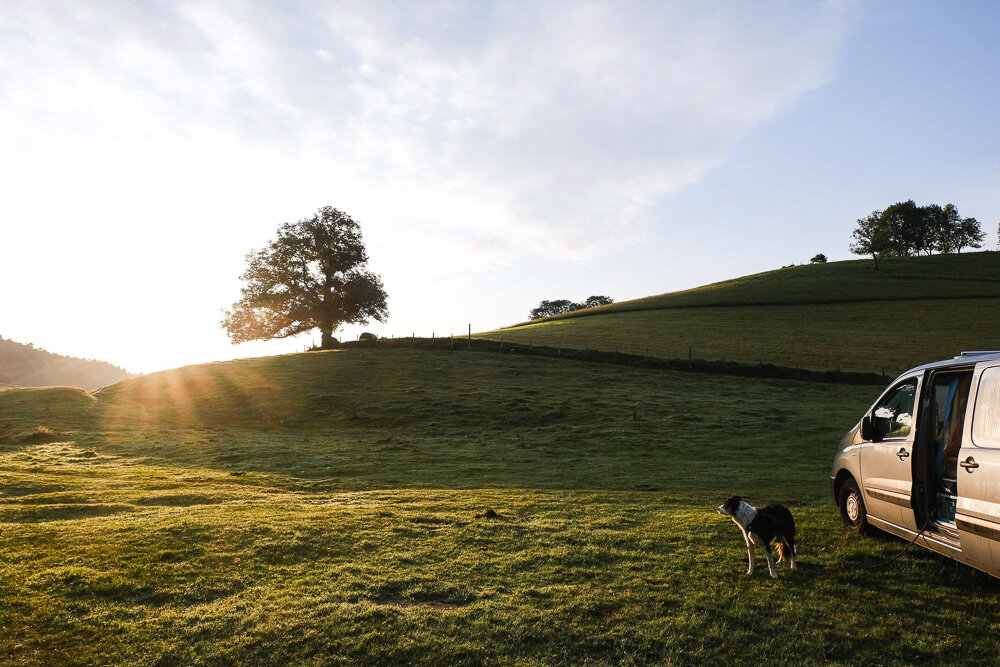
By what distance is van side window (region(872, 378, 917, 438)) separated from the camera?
9328mm

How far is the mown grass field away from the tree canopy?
36.1 metres

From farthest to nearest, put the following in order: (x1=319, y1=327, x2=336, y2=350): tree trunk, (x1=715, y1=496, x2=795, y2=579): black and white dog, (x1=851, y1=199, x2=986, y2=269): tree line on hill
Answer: (x1=851, y1=199, x2=986, y2=269): tree line on hill < (x1=319, y1=327, x2=336, y2=350): tree trunk < (x1=715, y1=496, x2=795, y2=579): black and white dog

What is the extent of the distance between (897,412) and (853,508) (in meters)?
2.24

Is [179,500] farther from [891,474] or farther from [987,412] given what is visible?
[987,412]

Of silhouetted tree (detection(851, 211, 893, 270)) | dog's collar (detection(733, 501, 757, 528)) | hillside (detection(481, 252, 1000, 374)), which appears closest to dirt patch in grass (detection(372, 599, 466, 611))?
dog's collar (detection(733, 501, 757, 528))

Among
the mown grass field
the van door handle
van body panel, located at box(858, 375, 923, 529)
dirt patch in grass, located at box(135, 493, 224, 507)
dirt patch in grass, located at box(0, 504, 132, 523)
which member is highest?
the van door handle

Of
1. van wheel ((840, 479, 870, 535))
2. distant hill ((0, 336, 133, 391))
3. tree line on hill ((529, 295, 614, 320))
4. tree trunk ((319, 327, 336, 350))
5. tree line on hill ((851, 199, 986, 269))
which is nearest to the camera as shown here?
van wheel ((840, 479, 870, 535))

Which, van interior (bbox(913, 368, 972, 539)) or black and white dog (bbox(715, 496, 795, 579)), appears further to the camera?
black and white dog (bbox(715, 496, 795, 579))

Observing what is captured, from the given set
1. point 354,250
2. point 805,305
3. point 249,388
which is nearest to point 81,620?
point 249,388

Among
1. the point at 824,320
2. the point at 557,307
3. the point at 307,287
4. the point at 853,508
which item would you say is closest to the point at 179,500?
the point at 853,508

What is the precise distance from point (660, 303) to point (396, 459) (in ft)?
258

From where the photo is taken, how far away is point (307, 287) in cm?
6372

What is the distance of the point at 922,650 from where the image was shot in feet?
21.5

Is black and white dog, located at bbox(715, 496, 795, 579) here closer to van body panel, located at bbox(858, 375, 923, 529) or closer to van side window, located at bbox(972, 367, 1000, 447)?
van body panel, located at bbox(858, 375, 923, 529)
